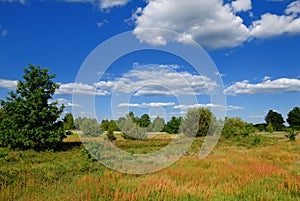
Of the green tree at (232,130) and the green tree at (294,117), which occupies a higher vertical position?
the green tree at (294,117)

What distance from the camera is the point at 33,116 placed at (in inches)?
813

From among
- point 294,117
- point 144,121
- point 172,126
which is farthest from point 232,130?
point 294,117

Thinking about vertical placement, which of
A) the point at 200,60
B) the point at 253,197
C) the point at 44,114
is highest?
the point at 200,60

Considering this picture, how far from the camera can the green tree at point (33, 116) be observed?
20.8 metres

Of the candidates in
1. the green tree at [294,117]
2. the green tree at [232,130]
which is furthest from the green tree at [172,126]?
the green tree at [294,117]

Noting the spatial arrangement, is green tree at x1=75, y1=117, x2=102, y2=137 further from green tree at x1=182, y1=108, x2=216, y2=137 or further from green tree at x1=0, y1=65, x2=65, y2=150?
green tree at x1=182, y1=108, x2=216, y2=137

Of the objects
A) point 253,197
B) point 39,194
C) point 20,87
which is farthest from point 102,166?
point 20,87

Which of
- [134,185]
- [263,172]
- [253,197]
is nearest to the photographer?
[253,197]

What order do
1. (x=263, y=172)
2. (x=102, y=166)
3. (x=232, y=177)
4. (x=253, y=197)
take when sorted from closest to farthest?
(x=253, y=197)
(x=232, y=177)
(x=263, y=172)
(x=102, y=166)

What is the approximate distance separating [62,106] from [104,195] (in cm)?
1773

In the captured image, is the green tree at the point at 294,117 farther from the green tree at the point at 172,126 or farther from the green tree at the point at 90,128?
the green tree at the point at 90,128

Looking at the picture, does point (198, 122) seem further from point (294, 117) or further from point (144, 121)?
point (294, 117)

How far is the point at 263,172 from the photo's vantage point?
9.92 metres

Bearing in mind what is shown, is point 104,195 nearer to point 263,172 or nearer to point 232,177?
point 232,177
